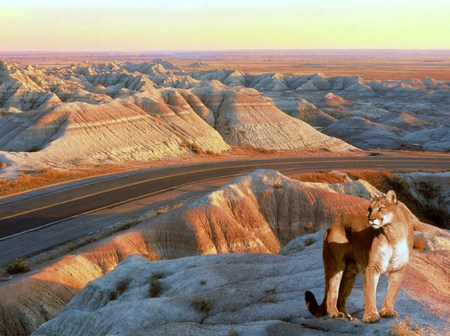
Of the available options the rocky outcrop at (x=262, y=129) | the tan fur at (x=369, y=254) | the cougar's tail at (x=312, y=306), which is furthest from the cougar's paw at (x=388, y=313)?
the rocky outcrop at (x=262, y=129)

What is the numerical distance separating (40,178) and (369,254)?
4101cm

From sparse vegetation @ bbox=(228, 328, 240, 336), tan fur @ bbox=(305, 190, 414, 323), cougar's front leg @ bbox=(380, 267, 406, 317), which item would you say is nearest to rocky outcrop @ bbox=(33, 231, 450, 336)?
sparse vegetation @ bbox=(228, 328, 240, 336)

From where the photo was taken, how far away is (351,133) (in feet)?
358

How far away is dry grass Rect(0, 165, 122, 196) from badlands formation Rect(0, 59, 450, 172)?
4.21 m

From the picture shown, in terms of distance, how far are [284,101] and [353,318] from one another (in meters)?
120

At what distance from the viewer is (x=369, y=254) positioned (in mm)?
10297

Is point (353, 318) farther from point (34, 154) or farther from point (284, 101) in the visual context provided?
point (284, 101)

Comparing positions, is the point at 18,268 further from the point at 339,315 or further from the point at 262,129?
the point at 262,129

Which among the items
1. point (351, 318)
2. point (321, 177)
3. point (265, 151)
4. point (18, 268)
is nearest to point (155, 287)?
point (351, 318)

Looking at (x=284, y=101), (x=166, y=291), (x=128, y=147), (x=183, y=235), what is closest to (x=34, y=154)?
(x=128, y=147)

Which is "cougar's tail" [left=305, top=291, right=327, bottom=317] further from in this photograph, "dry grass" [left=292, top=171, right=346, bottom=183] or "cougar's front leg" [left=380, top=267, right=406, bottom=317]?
"dry grass" [left=292, top=171, right=346, bottom=183]

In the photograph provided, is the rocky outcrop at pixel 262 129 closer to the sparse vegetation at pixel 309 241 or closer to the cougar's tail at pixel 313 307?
the sparse vegetation at pixel 309 241

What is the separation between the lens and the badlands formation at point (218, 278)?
1279cm

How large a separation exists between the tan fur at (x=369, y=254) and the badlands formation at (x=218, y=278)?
0.44m
